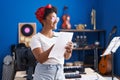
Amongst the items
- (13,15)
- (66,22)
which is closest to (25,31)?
(13,15)

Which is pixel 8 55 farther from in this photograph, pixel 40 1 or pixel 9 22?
pixel 40 1

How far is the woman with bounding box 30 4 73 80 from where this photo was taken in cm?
186

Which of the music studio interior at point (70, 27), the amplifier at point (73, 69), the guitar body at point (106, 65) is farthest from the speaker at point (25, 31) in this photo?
the amplifier at point (73, 69)

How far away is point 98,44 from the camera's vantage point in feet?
15.6

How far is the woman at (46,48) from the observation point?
186 centimetres

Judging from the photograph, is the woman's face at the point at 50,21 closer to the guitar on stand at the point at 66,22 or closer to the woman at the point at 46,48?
the woman at the point at 46,48

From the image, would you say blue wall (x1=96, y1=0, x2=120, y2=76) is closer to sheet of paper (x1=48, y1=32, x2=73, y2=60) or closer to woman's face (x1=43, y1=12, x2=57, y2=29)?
woman's face (x1=43, y1=12, x2=57, y2=29)

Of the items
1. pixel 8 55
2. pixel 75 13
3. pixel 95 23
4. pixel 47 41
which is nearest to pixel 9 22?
pixel 8 55

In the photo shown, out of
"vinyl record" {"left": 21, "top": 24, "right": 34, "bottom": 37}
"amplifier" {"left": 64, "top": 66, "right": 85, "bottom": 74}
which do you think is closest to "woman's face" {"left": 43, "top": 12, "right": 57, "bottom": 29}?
"amplifier" {"left": 64, "top": 66, "right": 85, "bottom": 74}

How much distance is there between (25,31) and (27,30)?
0.15 ft

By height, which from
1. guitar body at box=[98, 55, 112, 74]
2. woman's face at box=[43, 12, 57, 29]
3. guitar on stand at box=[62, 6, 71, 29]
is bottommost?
guitar body at box=[98, 55, 112, 74]

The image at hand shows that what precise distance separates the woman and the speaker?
112 inches

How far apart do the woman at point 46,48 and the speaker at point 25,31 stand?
2.84 m

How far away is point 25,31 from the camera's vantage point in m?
4.78
